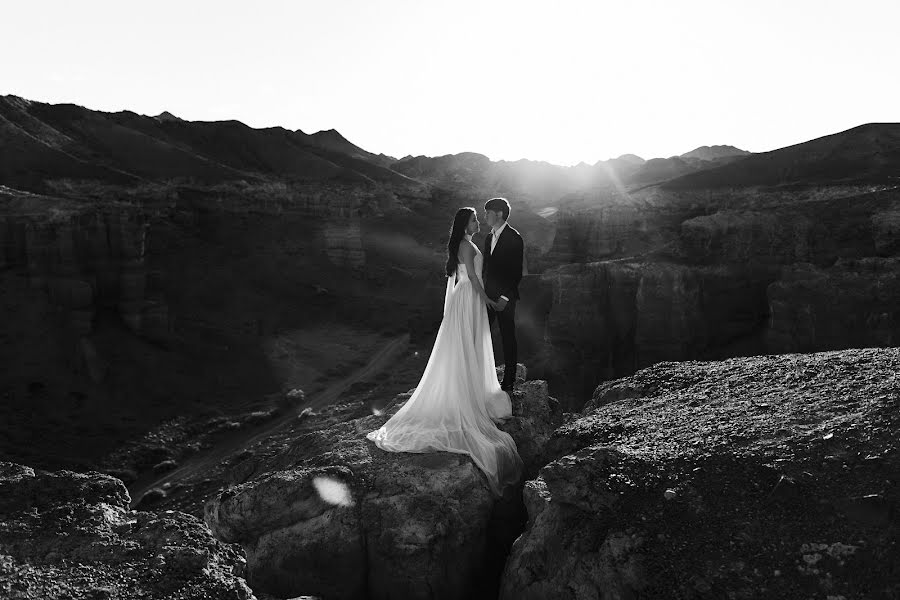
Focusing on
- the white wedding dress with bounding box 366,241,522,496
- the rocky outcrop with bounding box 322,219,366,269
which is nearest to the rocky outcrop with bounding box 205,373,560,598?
the white wedding dress with bounding box 366,241,522,496

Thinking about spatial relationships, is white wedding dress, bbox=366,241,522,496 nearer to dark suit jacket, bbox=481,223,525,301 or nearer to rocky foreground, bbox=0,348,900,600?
dark suit jacket, bbox=481,223,525,301

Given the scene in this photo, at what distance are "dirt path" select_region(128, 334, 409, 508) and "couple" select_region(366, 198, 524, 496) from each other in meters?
13.2

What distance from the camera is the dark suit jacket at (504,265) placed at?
21.9 ft

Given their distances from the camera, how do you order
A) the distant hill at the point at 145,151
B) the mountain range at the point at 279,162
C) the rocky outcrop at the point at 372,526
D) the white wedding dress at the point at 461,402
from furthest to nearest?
1. the distant hill at the point at 145,151
2. the mountain range at the point at 279,162
3. the white wedding dress at the point at 461,402
4. the rocky outcrop at the point at 372,526

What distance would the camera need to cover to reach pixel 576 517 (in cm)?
460

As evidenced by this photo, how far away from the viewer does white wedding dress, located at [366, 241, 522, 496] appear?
5.96m

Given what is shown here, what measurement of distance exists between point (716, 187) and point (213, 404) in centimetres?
3618

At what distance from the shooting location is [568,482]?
4637mm

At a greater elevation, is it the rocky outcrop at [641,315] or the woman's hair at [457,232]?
the woman's hair at [457,232]

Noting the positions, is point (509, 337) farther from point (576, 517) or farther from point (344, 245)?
point (344, 245)

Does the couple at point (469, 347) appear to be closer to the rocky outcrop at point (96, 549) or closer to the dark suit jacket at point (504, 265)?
the dark suit jacket at point (504, 265)

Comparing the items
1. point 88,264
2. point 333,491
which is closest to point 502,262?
point 333,491

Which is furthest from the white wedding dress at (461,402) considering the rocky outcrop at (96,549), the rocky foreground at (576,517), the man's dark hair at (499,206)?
the rocky outcrop at (96,549)

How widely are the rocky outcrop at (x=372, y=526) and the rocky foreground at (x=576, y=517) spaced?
0.01 meters
